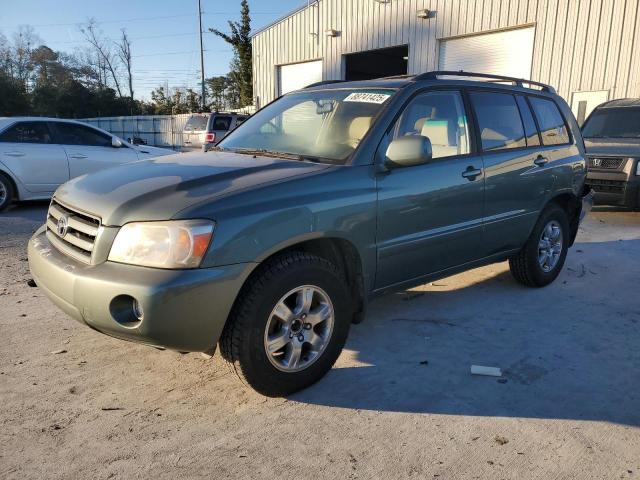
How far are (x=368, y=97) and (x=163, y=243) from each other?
1.84 meters

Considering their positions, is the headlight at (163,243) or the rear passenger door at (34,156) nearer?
the headlight at (163,243)

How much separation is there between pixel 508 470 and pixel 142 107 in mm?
62943

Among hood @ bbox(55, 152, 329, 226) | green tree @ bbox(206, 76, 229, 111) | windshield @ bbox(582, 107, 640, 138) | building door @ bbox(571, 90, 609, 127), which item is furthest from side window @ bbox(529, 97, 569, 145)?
green tree @ bbox(206, 76, 229, 111)

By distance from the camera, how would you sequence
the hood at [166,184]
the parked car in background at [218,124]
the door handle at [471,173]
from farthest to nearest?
1. the parked car in background at [218,124]
2. the door handle at [471,173]
3. the hood at [166,184]

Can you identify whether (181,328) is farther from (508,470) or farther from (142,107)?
(142,107)

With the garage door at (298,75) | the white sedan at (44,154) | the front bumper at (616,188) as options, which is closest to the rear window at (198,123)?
→ the garage door at (298,75)

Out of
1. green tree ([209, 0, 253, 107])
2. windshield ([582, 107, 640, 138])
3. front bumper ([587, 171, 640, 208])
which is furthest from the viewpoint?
green tree ([209, 0, 253, 107])

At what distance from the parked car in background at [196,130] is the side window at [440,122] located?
13484mm

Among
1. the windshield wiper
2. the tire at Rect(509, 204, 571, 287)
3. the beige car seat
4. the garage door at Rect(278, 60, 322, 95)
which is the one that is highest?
the garage door at Rect(278, 60, 322, 95)

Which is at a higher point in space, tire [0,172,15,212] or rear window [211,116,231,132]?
rear window [211,116,231,132]

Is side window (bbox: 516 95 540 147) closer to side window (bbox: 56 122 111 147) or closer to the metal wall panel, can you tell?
side window (bbox: 56 122 111 147)

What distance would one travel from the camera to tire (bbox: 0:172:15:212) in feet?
26.2

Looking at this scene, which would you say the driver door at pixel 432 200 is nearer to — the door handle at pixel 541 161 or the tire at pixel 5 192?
the door handle at pixel 541 161

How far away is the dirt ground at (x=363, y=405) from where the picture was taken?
234 centimetres
